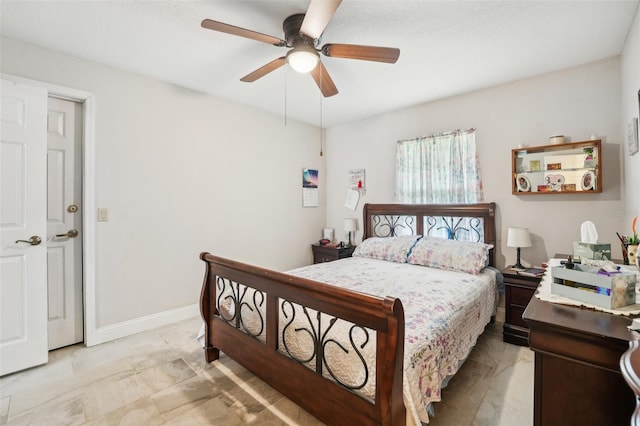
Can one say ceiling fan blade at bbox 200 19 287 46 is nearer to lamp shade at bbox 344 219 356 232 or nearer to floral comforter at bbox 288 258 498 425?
floral comforter at bbox 288 258 498 425

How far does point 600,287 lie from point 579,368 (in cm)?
37

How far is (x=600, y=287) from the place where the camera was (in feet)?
3.91

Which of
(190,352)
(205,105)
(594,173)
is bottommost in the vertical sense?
(190,352)

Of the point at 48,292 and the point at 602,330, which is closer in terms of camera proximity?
the point at 602,330

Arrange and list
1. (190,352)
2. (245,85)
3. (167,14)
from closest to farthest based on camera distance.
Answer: (167,14) < (190,352) < (245,85)

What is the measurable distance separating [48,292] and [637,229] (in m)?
4.70

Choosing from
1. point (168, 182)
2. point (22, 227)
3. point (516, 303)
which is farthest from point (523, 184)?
point (22, 227)

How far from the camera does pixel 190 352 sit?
8.06 ft

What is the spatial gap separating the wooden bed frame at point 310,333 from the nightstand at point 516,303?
192cm

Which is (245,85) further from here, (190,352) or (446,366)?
(446,366)

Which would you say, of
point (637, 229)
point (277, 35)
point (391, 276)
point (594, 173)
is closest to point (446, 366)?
point (391, 276)

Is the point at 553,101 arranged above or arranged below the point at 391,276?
above

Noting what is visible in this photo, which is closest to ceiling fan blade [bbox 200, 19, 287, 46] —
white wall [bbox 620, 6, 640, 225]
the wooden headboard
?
white wall [bbox 620, 6, 640, 225]

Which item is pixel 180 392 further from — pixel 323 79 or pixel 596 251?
pixel 596 251
